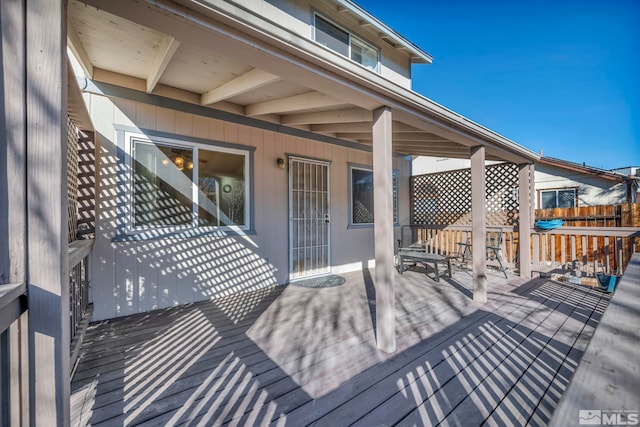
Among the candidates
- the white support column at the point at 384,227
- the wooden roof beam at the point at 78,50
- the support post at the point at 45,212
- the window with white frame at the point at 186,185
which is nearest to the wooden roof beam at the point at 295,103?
the white support column at the point at 384,227

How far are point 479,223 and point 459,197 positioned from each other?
2.76 m

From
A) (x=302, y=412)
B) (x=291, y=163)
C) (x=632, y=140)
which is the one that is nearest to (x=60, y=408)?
(x=302, y=412)

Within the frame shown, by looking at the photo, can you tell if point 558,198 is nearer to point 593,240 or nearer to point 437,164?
point 437,164

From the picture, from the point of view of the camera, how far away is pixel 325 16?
4.74 meters

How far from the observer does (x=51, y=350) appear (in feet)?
3.49

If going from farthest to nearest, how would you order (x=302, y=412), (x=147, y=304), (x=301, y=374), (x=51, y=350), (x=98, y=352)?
(x=147, y=304) → (x=98, y=352) → (x=301, y=374) → (x=302, y=412) → (x=51, y=350)

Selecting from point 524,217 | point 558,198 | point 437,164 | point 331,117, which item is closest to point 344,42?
point 331,117

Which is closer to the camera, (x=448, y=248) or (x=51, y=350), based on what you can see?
(x=51, y=350)

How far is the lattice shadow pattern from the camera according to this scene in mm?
5512

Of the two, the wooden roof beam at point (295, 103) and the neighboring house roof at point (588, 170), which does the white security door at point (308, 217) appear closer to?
the wooden roof beam at point (295, 103)

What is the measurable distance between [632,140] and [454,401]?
24007 mm

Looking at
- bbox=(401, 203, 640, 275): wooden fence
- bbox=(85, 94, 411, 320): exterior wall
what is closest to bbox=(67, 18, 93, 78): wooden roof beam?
bbox=(85, 94, 411, 320): exterior wall

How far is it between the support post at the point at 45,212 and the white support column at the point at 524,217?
5.74 metres

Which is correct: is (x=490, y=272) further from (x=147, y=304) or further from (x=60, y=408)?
(x=60, y=408)
